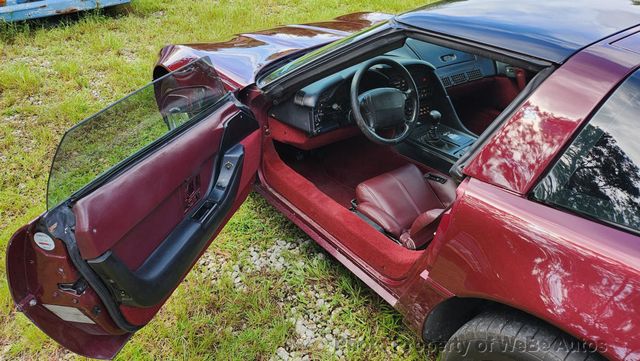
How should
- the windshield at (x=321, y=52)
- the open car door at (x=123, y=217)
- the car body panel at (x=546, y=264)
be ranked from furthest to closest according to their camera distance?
the windshield at (x=321, y=52)
the open car door at (x=123, y=217)
the car body panel at (x=546, y=264)

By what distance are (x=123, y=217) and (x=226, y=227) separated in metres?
1.38

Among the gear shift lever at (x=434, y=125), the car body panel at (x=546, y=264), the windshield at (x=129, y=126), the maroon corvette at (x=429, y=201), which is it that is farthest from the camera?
the gear shift lever at (x=434, y=125)

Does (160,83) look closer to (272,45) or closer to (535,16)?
(272,45)

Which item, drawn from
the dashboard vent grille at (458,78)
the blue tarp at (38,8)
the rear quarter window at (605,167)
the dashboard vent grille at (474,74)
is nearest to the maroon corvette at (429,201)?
the rear quarter window at (605,167)

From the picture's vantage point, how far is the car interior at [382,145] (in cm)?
206

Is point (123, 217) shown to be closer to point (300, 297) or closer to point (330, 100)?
point (300, 297)

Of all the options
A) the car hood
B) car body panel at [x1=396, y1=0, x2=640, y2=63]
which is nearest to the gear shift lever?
the car hood

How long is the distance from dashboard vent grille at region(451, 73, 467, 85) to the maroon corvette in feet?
2.71

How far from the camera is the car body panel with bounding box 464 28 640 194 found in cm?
127

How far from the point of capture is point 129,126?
66.7 inches

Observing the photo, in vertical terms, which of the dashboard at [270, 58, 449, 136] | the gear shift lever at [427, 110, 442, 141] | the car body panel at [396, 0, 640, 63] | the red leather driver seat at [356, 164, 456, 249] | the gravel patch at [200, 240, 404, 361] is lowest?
the gravel patch at [200, 240, 404, 361]

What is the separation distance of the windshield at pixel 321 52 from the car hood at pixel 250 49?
0.14 m

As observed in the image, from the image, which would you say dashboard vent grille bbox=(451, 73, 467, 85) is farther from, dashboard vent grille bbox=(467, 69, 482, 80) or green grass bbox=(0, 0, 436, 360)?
green grass bbox=(0, 0, 436, 360)

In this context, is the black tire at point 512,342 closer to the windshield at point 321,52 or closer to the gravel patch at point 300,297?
the gravel patch at point 300,297
